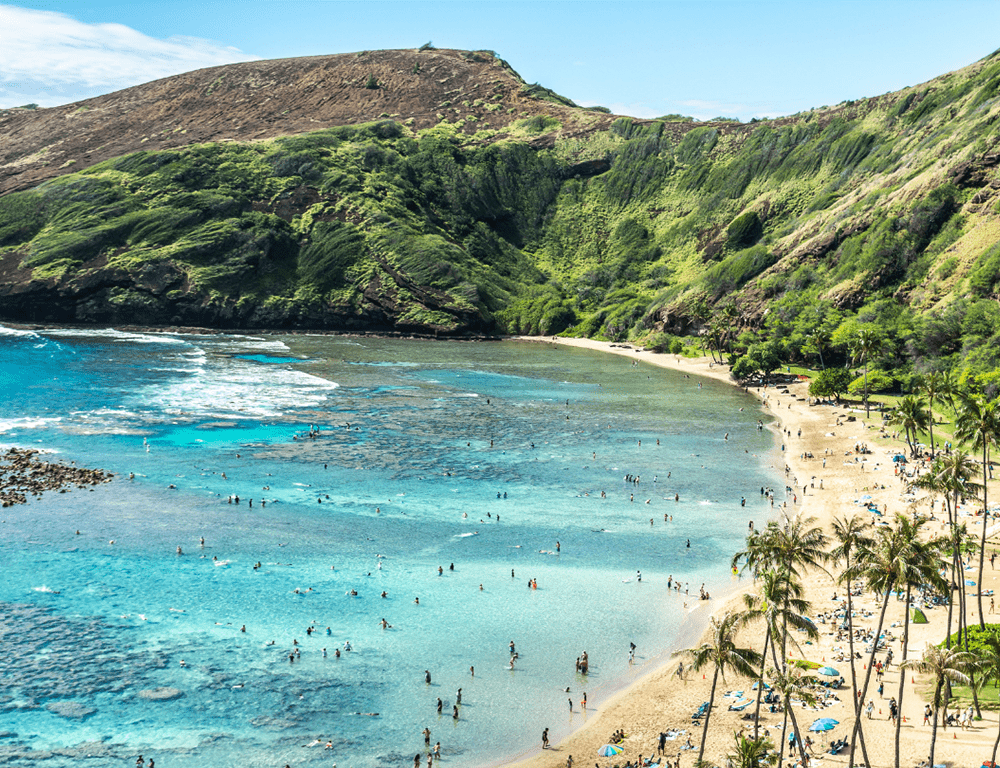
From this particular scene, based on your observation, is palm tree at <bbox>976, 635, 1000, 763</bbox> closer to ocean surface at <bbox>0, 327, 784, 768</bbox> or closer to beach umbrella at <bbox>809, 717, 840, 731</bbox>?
beach umbrella at <bbox>809, 717, 840, 731</bbox>

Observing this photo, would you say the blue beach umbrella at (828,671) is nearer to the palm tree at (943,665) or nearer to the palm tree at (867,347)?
the palm tree at (943,665)

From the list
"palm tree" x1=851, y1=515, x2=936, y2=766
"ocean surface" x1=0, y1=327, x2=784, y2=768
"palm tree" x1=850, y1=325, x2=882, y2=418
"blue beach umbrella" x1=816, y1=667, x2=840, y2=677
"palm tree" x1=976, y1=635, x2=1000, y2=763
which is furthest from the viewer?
"palm tree" x1=850, y1=325, x2=882, y2=418

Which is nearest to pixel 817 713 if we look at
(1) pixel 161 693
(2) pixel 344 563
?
(1) pixel 161 693

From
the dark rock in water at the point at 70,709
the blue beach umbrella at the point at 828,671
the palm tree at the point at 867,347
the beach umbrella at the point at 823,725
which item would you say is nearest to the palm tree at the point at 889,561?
the beach umbrella at the point at 823,725

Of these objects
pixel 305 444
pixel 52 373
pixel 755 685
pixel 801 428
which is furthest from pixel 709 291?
pixel 755 685

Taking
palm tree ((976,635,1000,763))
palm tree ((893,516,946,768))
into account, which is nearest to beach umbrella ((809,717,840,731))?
palm tree ((893,516,946,768))

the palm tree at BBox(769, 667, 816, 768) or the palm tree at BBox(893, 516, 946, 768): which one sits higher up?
the palm tree at BBox(893, 516, 946, 768)

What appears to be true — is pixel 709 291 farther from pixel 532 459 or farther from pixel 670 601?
pixel 670 601
